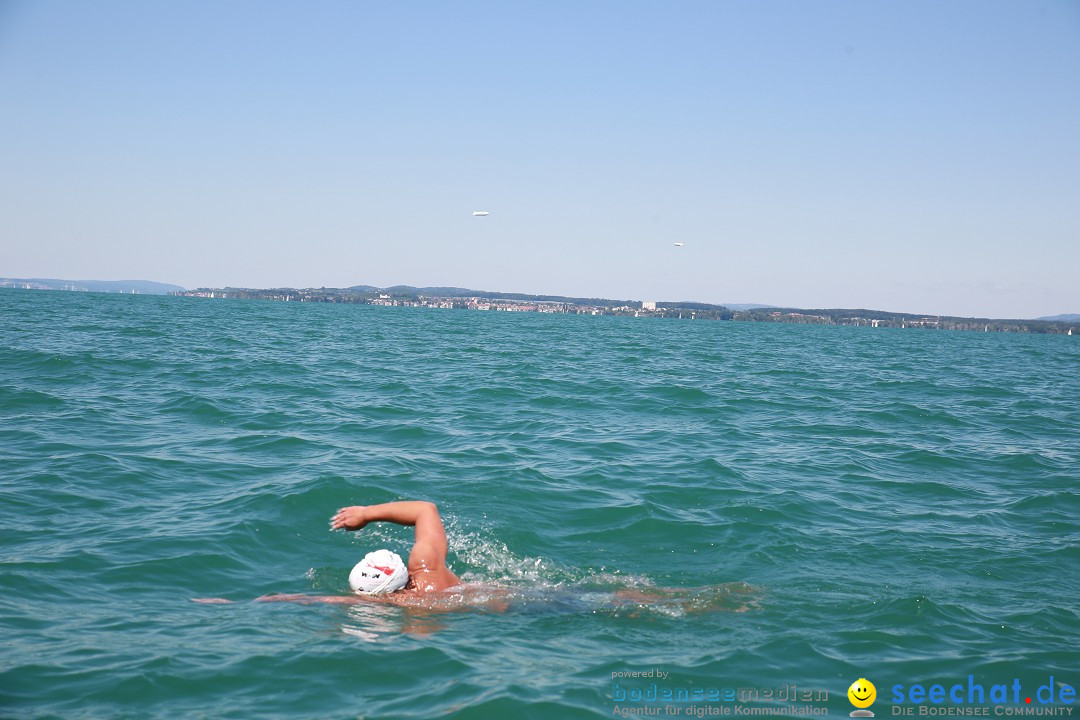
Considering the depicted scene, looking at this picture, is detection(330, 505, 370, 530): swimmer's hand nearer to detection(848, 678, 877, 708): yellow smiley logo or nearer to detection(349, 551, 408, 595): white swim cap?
detection(349, 551, 408, 595): white swim cap

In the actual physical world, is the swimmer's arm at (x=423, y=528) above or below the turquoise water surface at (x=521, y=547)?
above

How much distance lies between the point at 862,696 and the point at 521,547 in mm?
4912

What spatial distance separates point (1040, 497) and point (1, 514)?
1544cm

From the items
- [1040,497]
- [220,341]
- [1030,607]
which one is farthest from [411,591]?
[220,341]

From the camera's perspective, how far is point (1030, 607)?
8.20m

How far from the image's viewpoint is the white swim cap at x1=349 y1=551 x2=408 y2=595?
25.5 ft

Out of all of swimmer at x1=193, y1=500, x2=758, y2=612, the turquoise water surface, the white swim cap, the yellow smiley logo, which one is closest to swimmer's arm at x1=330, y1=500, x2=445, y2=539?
swimmer at x1=193, y1=500, x2=758, y2=612

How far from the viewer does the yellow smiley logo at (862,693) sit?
6125mm

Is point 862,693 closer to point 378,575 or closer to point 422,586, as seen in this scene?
point 422,586

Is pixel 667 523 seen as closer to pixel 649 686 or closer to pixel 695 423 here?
pixel 649 686

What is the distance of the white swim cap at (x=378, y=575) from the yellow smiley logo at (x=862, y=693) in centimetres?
429

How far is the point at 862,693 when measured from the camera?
622 centimetres

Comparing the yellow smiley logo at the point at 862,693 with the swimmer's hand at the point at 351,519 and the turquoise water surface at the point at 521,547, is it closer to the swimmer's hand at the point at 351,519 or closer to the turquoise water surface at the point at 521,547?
the turquoise water surface at the point at 521,547

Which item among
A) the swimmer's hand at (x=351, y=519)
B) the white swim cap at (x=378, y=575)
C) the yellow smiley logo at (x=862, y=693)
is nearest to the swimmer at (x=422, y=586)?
the white swim cap at (x=378, y=575)
